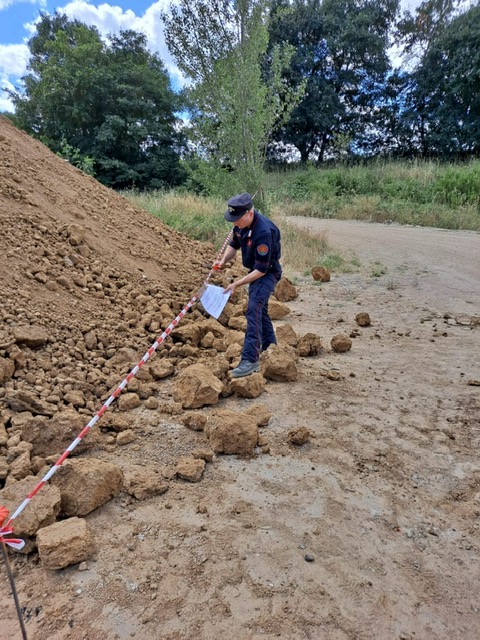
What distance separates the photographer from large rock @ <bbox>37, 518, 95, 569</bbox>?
1.86 metres

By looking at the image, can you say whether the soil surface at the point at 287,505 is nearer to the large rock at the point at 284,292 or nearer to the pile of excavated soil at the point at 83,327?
the pile of excavated soil at the point at 83,327

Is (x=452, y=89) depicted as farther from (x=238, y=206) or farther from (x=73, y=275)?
(x=73, y=275)

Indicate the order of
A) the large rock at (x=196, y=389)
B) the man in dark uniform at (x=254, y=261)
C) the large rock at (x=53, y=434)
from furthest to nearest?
the man in dark uniform at (x=254, y=261) → the large rock at (x=196, y=389) → the large rock at (x=53, y=434)

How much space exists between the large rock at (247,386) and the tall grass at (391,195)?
832 centimetres

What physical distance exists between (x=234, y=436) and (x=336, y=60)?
2664 cm

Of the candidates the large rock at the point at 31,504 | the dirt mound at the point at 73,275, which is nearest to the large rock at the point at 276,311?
the dirt mound at the point at 73,275

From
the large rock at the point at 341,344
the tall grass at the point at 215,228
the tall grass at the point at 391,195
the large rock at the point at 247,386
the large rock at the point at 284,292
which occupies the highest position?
the tall grass at the point at 391,195

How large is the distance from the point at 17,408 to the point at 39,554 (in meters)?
1.13

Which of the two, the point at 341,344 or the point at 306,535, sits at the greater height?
the point at 341,344

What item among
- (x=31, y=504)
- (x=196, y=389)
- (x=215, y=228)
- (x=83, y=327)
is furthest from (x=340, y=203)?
(x=31, y=504)

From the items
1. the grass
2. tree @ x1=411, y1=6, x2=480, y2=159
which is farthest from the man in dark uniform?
tree @ x1=411, y1=6, x2=480, y2=159

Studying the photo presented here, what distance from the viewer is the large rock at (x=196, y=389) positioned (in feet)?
10.4

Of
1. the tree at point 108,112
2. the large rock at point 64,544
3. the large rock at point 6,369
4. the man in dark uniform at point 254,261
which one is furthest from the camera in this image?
the tree at point 108,112

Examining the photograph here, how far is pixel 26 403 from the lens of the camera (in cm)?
281
